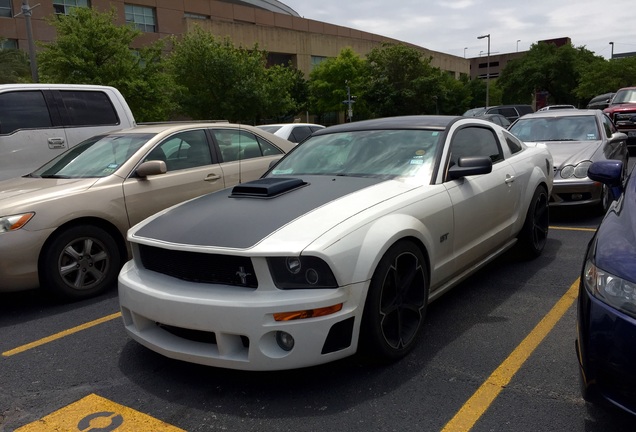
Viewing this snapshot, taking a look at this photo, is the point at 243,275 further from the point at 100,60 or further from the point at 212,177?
the point at 100,60

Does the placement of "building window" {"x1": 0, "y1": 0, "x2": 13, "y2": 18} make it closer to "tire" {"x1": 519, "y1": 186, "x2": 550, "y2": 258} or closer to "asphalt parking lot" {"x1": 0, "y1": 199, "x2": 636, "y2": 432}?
"asphalt parking lot" {"x1": 0, "y1": 199, "x2": 636, "y2": 432}

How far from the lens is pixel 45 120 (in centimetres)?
664

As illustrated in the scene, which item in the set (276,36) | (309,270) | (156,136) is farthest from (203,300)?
(276,36)

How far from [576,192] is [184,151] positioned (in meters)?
4.98

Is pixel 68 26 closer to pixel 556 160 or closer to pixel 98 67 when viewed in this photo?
pixel 98 67

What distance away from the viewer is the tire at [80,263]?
4504 mm

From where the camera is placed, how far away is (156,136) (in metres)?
5.52

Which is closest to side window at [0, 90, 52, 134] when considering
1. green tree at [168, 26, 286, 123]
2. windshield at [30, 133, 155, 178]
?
windshield at [30, 133, 155, 178]

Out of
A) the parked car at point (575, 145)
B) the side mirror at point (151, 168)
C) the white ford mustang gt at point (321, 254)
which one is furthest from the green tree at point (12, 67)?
the white ford mustang gt at point (321, 254)

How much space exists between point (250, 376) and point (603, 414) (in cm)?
190

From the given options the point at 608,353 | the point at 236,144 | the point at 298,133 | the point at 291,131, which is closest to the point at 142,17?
the point at 298,133

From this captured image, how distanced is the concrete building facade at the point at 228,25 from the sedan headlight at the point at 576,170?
32.4m

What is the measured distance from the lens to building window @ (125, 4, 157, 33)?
137 ft

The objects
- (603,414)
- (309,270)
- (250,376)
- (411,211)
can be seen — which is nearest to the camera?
(603,414)
